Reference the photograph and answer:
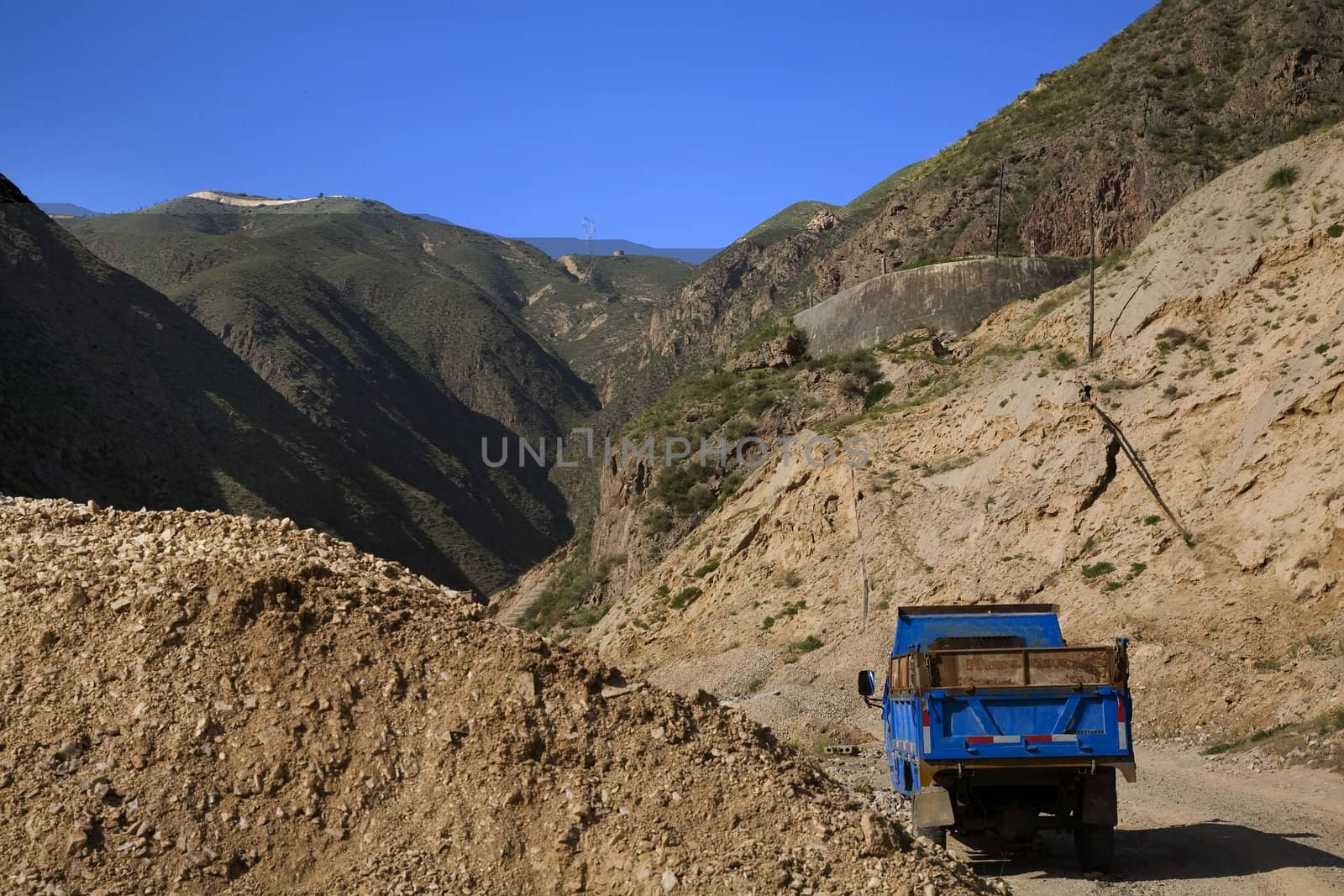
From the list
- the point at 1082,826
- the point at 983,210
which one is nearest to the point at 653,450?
the point at 983,210

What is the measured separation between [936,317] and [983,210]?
29.6ft

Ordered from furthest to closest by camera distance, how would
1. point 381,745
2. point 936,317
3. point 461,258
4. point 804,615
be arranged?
point 461,258
point 936,317
point 804,615
point 381,745

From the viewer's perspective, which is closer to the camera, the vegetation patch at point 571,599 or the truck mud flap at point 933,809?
the truck mud flap at point 933,809

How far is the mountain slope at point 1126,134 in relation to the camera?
3681 centimetres

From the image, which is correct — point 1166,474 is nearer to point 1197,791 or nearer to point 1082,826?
point 1197,791

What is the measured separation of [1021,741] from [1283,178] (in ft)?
63.1

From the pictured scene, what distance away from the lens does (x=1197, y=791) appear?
12.2m

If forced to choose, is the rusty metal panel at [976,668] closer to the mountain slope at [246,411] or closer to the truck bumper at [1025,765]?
the truck bumper at [1025,765]

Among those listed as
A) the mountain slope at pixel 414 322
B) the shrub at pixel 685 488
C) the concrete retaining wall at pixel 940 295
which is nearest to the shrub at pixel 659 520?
the shrub at pixel 685 488

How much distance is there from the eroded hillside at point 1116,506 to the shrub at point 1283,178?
79mm

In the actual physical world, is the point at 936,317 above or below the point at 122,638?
above

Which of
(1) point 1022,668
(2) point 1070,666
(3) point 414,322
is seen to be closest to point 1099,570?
(2) point 1070,666

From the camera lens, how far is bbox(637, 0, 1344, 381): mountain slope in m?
36.8

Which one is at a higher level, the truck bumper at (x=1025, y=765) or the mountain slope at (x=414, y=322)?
the mountain slope at (x=414, y=322)
